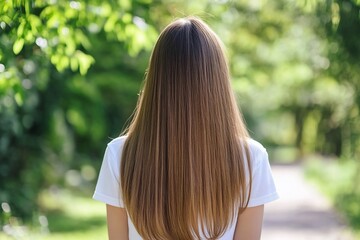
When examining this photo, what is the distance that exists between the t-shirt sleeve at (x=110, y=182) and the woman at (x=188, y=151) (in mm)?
25

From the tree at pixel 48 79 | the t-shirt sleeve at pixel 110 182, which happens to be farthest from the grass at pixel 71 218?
the t-shirt sleeve at pixel 110 182

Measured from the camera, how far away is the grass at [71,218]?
12.0 metres

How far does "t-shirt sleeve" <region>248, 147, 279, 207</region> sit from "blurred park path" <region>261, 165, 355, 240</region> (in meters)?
9.01

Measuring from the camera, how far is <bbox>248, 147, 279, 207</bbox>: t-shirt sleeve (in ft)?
9.98

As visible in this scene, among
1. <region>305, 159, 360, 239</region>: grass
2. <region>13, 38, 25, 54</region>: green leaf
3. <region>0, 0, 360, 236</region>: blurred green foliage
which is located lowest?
<region>305, 159, 360, 239</region>: grass

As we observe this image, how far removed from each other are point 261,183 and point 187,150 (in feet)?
1.13

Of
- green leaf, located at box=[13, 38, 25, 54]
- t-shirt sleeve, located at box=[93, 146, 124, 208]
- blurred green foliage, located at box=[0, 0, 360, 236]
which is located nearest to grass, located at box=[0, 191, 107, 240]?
blurred green foliage, located at box=[0, 0, 360, 236]

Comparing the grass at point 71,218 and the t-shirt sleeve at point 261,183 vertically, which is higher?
the t-shirt sleeve at point 261,183

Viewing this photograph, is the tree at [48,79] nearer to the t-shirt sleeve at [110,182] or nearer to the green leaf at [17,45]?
the green leaf at [17,45]

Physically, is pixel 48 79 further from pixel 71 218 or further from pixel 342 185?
pixel 342 185

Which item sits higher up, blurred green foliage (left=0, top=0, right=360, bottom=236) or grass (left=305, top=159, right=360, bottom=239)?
blurred green foliage (left=0, top=0, right=360, bottom=236)

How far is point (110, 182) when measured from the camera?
3100 mm

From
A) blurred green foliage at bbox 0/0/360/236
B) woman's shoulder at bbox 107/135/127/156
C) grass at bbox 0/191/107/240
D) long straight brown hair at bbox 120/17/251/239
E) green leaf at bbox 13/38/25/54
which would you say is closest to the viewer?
long straight brown hair at bbox 120/17/251/239

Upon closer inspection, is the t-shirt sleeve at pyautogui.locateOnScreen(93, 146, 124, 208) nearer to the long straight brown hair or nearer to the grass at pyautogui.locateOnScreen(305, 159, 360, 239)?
the long straight brown hair
